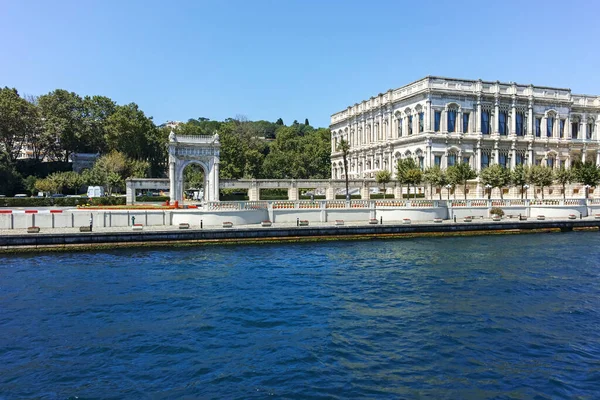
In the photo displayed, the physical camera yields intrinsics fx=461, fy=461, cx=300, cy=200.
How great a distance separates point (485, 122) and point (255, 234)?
5283 centimetres

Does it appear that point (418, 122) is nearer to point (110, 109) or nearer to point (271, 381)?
point (110, 109)

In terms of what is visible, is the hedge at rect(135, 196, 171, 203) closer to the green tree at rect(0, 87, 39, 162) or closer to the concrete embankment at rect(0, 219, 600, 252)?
the green tree at rect(0, 87, 39, 162)

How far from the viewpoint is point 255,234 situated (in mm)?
34250

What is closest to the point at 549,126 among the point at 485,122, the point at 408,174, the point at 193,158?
the point at 485,122

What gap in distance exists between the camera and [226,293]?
20.4 meters

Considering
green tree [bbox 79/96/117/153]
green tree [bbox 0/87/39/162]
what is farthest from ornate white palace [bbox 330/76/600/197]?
green tree [bbox 0/87/39/162]

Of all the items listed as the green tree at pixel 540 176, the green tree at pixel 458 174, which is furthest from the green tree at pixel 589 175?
the green tree at pixel 458 174

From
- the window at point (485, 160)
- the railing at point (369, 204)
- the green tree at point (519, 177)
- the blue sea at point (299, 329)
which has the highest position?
the window at point (485, 160)

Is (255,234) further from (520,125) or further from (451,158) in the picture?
(520,125)

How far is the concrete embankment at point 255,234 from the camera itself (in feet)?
100

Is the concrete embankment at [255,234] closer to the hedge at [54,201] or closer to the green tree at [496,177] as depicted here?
the green tree at [496,177]

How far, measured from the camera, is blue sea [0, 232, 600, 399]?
1189 cm

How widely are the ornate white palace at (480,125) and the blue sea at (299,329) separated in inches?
1768

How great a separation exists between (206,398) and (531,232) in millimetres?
37628
